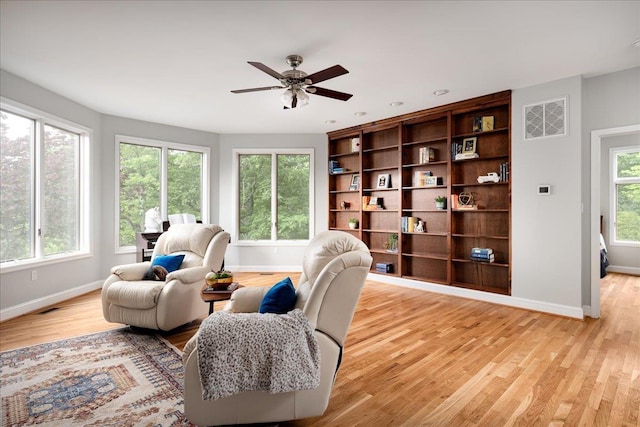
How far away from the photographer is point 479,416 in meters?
1.96

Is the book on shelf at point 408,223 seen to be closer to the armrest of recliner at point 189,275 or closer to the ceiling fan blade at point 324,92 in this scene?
the ceiling fan blade at point 324,92

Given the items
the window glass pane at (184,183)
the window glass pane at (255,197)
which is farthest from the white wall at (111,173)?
the window glass pane at (255,197)

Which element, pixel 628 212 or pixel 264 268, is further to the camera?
pixel 264 268

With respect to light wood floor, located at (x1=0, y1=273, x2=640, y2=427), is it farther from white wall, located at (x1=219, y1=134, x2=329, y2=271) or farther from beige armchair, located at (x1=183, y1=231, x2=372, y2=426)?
white wall, located at (x1=219, y1=134, x2=329, y2=271)

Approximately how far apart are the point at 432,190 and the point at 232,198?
149 inches

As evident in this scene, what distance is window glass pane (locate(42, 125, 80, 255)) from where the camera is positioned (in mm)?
4348

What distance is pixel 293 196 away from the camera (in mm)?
6719

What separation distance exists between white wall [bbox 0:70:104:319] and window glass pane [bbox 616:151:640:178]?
9188 mm

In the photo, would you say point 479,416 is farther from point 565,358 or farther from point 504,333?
point 504,333

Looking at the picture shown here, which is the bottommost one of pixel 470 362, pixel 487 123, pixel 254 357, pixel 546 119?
pixel 470 362

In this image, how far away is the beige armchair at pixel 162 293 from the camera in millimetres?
3047

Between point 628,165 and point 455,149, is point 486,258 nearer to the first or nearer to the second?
point 455,149

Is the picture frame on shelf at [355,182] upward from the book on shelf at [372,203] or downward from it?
upward

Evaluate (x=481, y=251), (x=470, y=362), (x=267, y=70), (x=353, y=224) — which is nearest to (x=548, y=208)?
(x=481, y=251)
